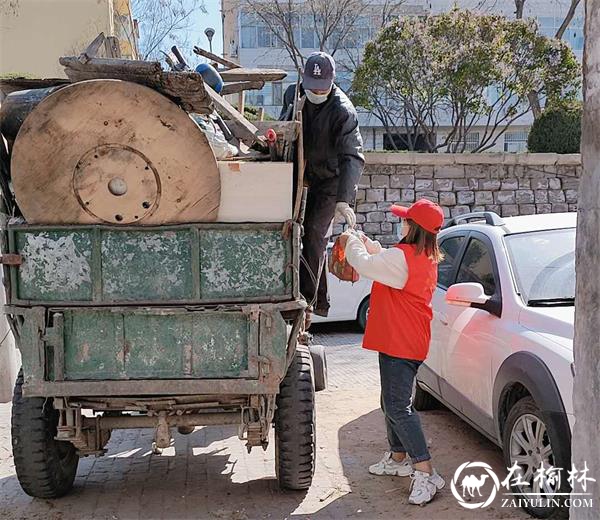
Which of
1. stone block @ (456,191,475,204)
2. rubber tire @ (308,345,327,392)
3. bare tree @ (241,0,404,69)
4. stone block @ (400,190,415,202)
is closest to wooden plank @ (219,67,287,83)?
rubber tire @ (308,345,327,392)

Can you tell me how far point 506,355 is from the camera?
178 inches

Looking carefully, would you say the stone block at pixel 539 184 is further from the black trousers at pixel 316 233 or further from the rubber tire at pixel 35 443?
the rubber tire at pixel 35 443

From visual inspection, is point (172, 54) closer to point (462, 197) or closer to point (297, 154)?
point (297, 154)

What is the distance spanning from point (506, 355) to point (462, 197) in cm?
1121

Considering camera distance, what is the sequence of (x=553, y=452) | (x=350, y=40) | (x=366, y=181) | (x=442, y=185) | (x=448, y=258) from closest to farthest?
(x=553, y=452) < (x=448, y=258) < (x=366, y=181) < (x=442, y=185) < (x=350, y=40)

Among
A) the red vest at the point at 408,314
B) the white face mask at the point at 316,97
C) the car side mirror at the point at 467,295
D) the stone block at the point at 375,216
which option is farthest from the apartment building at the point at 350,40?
the red vest at the point at 408,314

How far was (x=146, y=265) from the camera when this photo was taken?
13.5 ft

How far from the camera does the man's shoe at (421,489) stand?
4504 millimetres

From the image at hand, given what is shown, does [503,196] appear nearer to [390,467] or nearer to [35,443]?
[390,467]

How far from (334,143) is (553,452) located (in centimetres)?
252

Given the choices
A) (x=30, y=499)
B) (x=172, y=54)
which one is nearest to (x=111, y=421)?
(x=30, y=499)

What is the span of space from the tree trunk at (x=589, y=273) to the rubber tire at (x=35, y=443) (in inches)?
119

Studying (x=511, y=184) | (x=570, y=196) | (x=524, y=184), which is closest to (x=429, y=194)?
(x=511, y=184)

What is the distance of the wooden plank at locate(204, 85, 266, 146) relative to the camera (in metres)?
4.54
